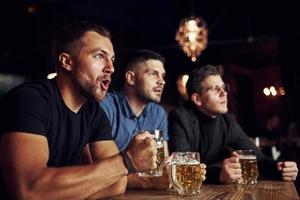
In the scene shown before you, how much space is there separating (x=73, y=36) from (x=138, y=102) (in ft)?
3.68

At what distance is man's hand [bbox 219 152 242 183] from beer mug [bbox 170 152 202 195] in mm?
287

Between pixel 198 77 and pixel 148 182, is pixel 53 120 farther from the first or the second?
pixel 198 77

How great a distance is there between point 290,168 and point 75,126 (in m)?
1.16

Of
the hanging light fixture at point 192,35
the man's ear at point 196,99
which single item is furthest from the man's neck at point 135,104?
the hanging light fixture at point 192,35

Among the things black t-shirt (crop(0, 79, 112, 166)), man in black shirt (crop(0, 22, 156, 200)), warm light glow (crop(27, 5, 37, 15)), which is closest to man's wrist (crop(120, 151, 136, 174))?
man in black shirt (crop(0, 22, 156, 200))

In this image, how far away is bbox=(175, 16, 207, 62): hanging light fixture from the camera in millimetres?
5133

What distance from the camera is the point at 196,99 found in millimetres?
2863

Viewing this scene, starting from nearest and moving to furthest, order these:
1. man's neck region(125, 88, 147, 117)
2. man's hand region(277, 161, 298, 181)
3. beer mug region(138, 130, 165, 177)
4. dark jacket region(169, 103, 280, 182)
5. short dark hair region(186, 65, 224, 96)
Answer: beer mug region(138, 130, 165, 177) → man's hand region(277, 161, 298, 181) → dark jacket region(169, 103, 280, 182) → man's neck region(125, 88, 147, 117) → short dark hair region(186, 65, 224, 96)

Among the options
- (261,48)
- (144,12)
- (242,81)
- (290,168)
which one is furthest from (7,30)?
(242,81)

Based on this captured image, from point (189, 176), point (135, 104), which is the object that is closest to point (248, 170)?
point (189, 176)

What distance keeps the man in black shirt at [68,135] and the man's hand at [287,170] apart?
2.81ft

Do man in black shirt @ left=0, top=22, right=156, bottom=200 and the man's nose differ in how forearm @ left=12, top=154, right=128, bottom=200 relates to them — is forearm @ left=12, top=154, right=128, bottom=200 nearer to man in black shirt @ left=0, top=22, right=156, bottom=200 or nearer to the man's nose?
man in black shirt @ left=0, top=22, right=156, bottom=200

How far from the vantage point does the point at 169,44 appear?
948cm

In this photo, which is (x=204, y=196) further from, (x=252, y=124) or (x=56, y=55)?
(x=252, y=124)
